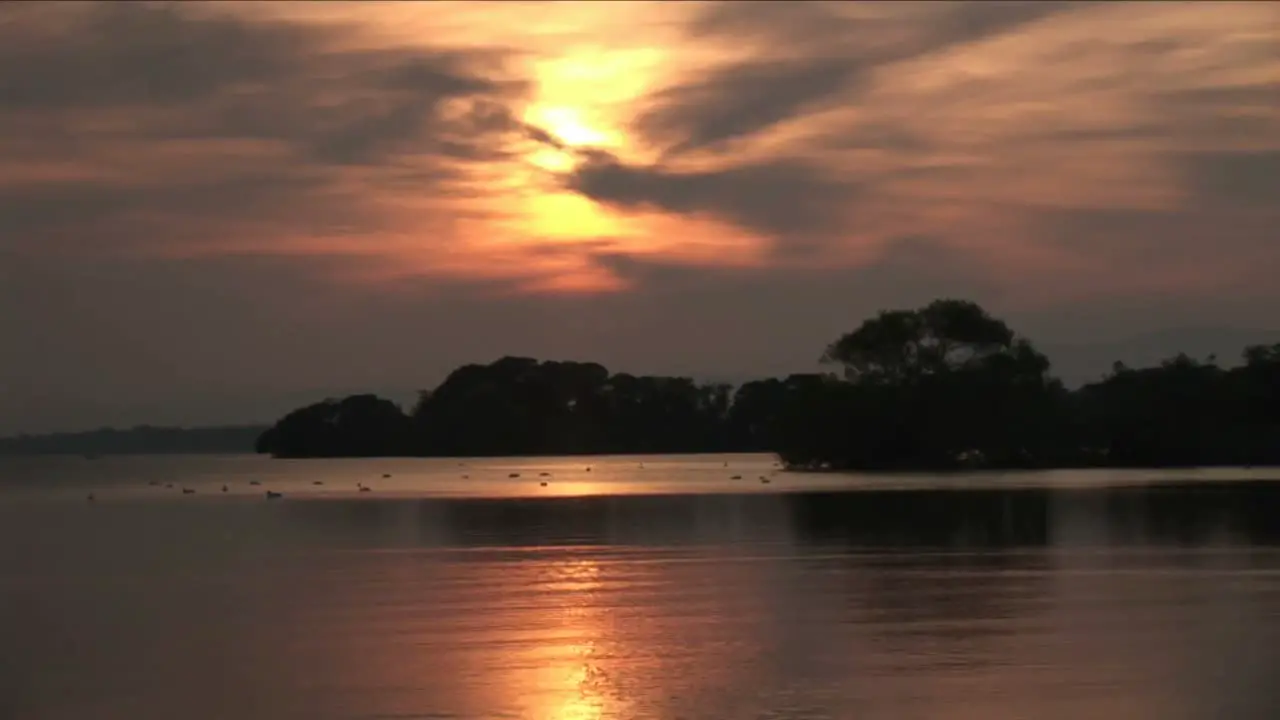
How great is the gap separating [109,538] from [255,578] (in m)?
16.0

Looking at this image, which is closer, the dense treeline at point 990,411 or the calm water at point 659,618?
the calm water at point 659,618

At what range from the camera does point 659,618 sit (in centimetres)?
2414

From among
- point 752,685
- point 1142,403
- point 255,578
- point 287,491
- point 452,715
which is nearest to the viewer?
point 452,715

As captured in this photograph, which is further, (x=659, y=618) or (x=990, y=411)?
(x=990, y=411)

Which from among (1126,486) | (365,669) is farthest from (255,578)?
(1126,486)

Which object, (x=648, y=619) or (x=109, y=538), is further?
(x=109, y=538)

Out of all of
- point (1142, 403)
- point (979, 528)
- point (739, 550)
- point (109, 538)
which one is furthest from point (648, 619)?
point (1142, 403)

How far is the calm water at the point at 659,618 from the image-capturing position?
1742cm

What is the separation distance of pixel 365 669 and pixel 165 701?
8.45 feet

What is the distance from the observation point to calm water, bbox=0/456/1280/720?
17.4m

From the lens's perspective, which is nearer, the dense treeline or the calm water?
the calm water

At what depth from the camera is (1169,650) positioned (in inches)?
800

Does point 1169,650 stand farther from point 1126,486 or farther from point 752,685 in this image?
point 1126,486

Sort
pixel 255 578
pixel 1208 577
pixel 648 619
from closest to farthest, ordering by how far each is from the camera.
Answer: pixel 648 619 → pixel 1208 577 → pixel 255 578
